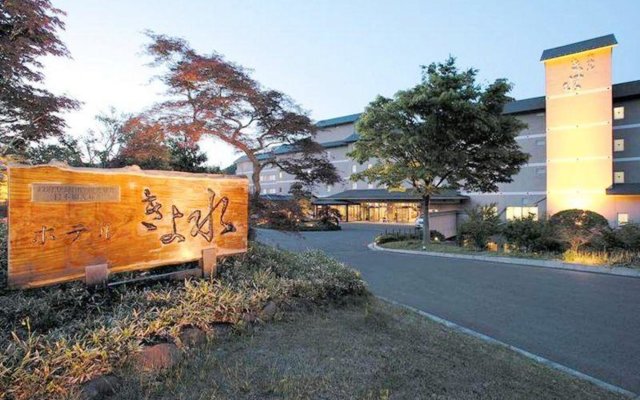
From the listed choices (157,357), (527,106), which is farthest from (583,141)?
(157,357)

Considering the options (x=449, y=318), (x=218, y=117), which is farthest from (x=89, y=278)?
(x=449, y=318)

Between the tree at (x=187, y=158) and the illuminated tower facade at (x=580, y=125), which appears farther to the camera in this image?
the illuminated tower facade at (x=580, y=125)

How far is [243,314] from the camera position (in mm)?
4277

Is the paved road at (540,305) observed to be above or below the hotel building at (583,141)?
below

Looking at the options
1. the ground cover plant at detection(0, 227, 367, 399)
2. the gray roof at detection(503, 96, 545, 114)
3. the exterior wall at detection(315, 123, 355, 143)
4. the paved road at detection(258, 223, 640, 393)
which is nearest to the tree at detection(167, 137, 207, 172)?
the paved road at detection(258, 223, 640, 393)

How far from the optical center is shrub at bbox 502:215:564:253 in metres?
14.2

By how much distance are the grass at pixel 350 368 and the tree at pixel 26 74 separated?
23.1 ft

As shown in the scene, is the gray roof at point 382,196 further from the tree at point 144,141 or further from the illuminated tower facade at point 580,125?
the tree at point 144,141

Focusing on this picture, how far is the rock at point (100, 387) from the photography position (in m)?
2.64

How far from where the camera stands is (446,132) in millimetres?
16609

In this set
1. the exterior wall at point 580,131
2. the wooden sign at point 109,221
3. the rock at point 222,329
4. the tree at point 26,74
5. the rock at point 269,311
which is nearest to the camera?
the wooden sign at point 109,221

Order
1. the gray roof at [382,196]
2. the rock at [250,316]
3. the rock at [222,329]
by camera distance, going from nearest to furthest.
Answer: the rock at [222,329]
the rock at [250,316]
the gray roof at [382,196]

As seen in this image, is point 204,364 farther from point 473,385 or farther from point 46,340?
point 473,385

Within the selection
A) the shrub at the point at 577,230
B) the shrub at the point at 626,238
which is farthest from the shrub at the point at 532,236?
the shrub at the point at 626,238
